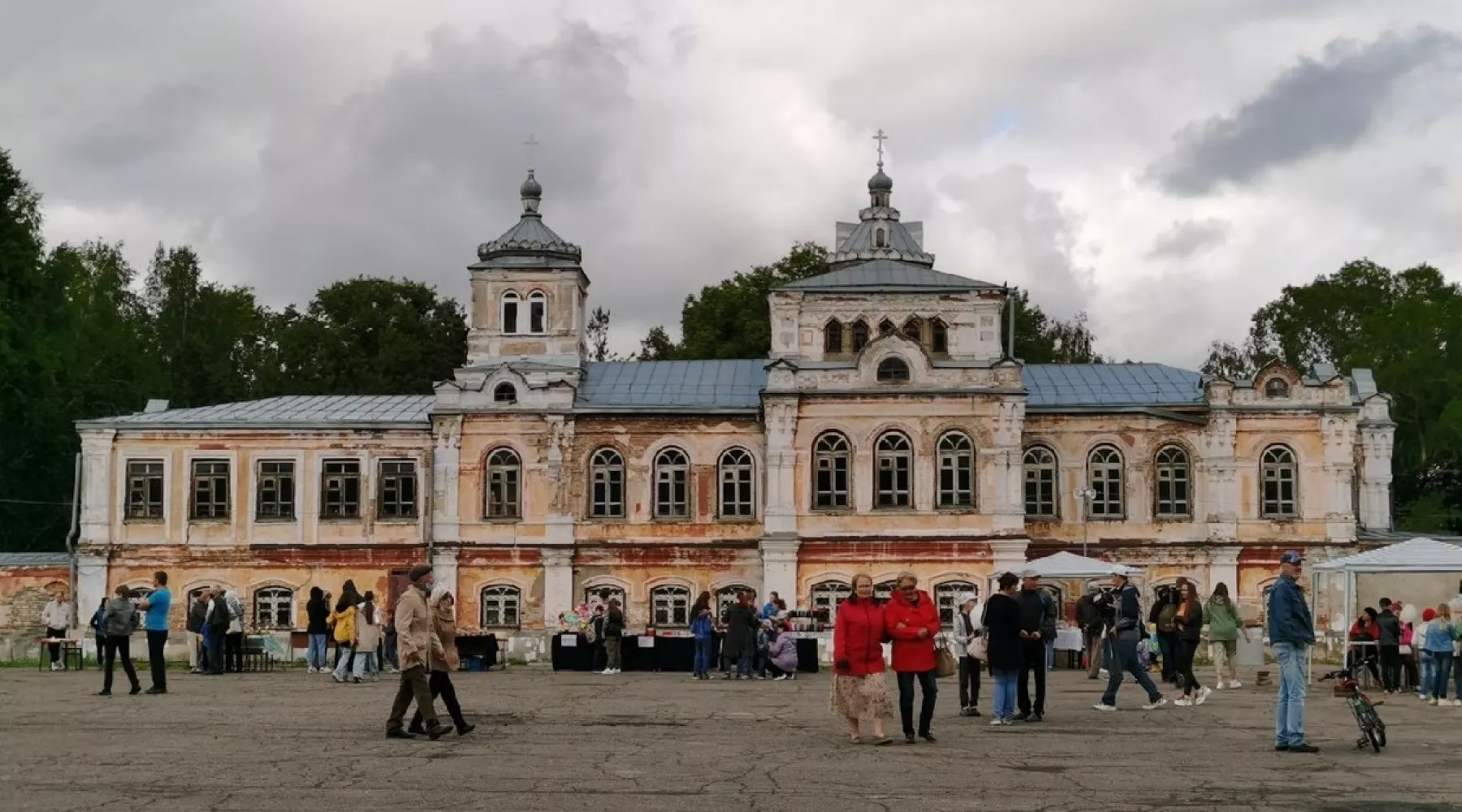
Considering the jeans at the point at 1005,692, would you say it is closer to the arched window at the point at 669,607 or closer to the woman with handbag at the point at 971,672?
the woman with handbag at the point at 971,672

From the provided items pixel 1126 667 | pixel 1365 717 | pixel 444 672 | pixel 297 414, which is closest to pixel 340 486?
pixel 297 414

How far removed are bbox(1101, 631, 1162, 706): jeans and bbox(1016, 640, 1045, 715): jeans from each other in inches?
58.9

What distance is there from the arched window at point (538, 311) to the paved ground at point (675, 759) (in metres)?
26.2

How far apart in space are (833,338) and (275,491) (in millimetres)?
14569

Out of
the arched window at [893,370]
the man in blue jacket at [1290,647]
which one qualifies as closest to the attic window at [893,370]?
the arched window at [893,370]

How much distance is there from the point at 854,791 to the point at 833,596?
3150 centimetres

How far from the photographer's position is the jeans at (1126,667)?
73.4 feet

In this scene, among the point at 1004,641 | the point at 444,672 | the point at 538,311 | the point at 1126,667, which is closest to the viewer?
the point at 444,672

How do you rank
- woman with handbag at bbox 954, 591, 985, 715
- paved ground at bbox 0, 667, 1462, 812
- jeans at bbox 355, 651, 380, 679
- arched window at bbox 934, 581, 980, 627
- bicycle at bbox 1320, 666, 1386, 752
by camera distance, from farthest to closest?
arched window at bbox 934, 581, 980, 627
jeans at bbox 355, 651, 380, 679
woman with handbag at bbox 954, 591, 985, 715
bicycle at bbox 1320, 666, 1386, 752
paved ground at bbox 0, 667, 1462, 812

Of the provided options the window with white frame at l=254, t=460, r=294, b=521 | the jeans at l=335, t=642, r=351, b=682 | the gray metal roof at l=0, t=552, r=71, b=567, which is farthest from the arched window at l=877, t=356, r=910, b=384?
the gray metal roof at l=0, t=552, r=71, b=567

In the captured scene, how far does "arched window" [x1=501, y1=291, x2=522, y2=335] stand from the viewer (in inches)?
1989

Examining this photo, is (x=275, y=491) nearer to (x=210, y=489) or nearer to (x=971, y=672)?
(x=210, y=489)

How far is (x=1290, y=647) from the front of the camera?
1784 cm

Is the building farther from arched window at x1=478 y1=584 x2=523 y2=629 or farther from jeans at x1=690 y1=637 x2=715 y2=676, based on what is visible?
jeans at x1=690 y1=637 x2=715 y2=676
